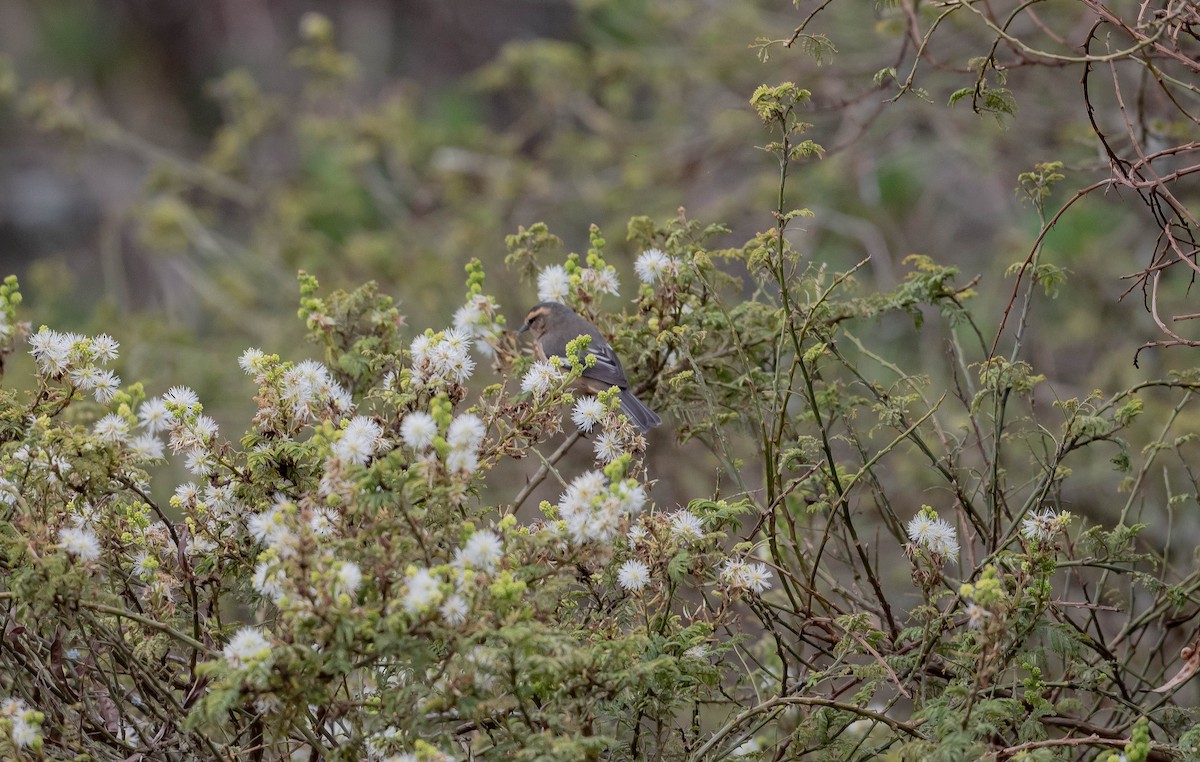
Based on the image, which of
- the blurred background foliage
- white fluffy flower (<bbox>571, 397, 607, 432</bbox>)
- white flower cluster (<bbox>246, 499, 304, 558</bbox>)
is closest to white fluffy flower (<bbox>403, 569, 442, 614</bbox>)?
white flower cluster (<bbox>246, 499, 304, 558</bbox>)

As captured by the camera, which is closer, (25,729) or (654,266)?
(25,729)

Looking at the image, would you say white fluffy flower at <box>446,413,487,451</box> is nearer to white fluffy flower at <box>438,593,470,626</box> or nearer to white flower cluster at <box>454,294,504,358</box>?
white fluffy flower at <box>438,593,470,626</box>

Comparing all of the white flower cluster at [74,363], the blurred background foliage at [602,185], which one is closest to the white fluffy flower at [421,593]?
the white flower cluster at [74,363]

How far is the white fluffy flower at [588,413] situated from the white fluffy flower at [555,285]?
689 millimetres

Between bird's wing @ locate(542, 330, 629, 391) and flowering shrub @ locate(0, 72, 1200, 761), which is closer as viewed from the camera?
flowering shrub @ locate(0, 72, 1200, 761)

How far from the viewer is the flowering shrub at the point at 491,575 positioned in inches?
85.6

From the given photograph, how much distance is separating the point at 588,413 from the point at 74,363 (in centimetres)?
116

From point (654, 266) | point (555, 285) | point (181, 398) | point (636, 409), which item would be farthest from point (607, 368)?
point (181, 398)

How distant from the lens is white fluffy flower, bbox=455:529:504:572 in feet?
7.29

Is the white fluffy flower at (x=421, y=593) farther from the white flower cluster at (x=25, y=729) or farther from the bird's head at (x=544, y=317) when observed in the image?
the bird's head at (x=544, y=317)

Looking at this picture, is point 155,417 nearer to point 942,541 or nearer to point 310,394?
point 310,394

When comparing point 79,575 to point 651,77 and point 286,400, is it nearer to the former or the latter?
point 286,400

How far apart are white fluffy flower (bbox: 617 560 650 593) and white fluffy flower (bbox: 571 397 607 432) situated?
1.20ft

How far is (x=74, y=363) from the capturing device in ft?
9.02
